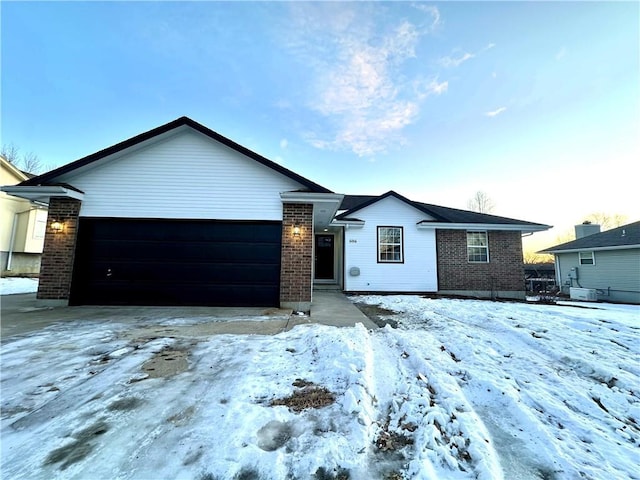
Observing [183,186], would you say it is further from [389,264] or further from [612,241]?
[612,241]

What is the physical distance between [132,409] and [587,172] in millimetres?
19283

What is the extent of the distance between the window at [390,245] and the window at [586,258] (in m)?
13.4

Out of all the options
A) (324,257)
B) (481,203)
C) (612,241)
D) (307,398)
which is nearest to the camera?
(307,398)

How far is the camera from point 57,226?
673cm

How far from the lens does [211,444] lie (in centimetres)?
172

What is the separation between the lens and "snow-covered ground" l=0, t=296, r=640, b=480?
160 centimetres

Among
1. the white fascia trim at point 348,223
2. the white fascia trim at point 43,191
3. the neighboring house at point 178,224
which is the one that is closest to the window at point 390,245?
the white fascia trim at point 348,223

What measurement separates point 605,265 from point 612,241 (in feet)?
4.61

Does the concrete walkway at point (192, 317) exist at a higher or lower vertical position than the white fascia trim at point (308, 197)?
lower

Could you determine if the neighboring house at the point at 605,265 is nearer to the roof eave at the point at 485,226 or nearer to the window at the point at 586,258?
the window at the point at 586,258

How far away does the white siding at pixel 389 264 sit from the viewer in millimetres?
10930

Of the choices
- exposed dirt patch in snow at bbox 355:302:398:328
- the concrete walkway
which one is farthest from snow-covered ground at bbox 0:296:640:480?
exposed dirt patch in snow at bbox 355:302:398:328

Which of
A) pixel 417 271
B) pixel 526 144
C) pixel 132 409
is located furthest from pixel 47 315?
pixel 526 144

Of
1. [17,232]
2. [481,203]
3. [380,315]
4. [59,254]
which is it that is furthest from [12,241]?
[481,203]
